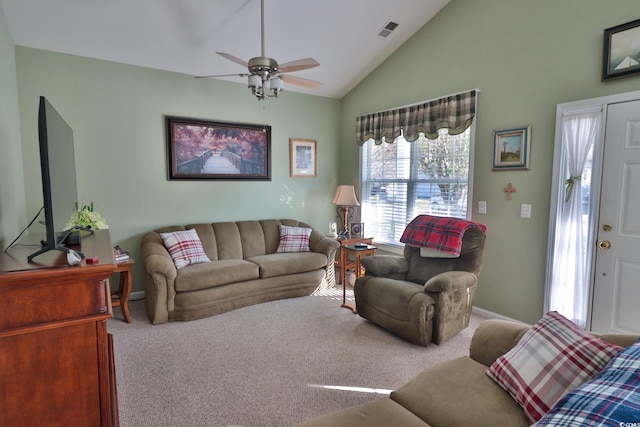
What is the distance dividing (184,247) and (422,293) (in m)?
2.52

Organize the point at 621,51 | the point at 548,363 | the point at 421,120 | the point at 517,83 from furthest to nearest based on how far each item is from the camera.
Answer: the point at 421,120 → the point at 517,83 → the point at 621,51 → the point at 548,363

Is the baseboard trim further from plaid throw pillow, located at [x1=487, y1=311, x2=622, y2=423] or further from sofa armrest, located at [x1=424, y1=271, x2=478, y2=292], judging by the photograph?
plaid throw pillow, located at [x1=487, y1=311, x2=622, y2=423]

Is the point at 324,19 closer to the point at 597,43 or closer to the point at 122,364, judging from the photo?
the point at 597,43

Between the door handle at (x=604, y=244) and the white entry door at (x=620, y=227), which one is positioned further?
the door handle at (x=604, y=244)

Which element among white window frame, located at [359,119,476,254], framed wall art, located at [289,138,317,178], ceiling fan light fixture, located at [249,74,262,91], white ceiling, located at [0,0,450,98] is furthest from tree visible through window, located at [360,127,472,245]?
ceiling fan light fixture, located at [249,74,262,91]

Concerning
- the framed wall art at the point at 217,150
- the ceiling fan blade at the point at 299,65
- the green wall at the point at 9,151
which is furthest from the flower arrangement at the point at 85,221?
the ceiling fan blade at the point at 299,65

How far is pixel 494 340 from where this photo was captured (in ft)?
5.84

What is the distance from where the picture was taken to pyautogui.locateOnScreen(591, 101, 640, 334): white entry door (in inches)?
102

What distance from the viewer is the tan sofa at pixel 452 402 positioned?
4.49ft

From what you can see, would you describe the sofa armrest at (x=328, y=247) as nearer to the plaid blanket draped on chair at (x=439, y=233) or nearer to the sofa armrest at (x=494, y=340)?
the plaid blanket draped on chair at (x=439, y=233)

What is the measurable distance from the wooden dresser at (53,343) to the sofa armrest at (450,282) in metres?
2.32

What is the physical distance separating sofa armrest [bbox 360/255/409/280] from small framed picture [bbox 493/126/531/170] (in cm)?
134

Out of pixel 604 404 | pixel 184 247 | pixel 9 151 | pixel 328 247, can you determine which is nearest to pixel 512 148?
pixel 328 247

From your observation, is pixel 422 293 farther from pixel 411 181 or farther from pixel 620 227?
pixel 411 181
